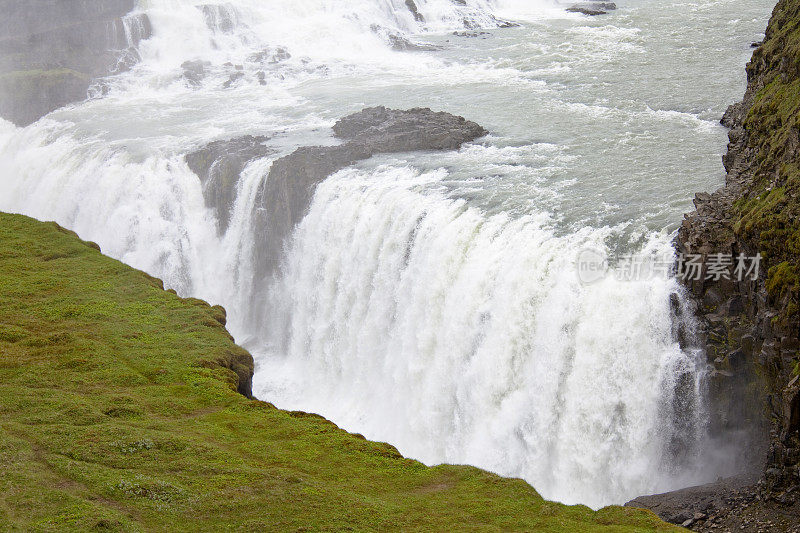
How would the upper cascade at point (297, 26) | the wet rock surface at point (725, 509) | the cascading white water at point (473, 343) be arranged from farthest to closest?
the upper cascade at point (297, 26) < the cascading white water at point (473, 343) < the wet rock surface at point (725, 509)

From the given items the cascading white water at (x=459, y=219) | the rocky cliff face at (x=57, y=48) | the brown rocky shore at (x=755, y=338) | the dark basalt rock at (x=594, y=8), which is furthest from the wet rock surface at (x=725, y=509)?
A: the rocky cliff face at (x=57, y=48)

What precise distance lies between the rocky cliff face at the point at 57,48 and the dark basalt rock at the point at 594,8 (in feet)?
93.7

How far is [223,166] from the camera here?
111 ft

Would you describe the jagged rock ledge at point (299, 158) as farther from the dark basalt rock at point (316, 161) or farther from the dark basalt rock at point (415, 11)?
the dark basalt rock at point (415, 11)

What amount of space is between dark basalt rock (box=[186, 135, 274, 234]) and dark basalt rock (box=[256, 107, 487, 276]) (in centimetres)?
219

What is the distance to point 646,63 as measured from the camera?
123 ft

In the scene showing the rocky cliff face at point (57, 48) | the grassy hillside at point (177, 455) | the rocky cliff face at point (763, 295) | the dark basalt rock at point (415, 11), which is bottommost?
the grassy hillside at point (177, 455)

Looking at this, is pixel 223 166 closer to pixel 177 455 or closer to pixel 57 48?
pixel 177 455

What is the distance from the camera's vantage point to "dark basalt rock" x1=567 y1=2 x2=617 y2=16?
51.2 meters

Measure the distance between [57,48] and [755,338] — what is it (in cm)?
4945

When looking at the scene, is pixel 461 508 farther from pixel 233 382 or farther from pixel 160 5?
pixel 160 5

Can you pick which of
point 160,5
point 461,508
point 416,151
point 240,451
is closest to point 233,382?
point 240,451

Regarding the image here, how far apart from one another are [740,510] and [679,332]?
418 cm

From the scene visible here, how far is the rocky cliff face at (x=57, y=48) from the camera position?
156 feet
